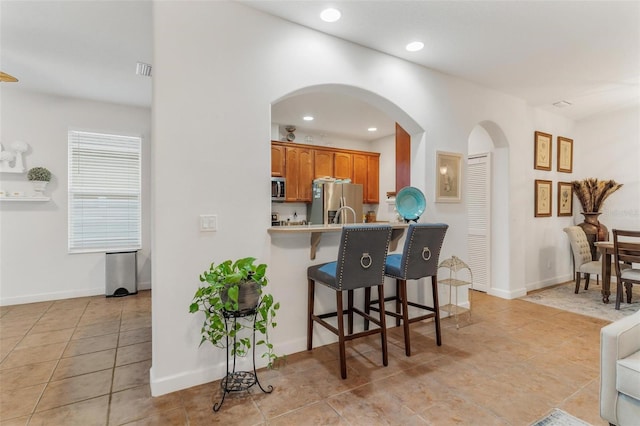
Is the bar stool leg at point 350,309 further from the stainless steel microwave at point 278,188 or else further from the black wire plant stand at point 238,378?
the stainless steel microwave at point 278,188

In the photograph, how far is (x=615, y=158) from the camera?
498cm

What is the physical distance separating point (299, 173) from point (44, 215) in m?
3.78

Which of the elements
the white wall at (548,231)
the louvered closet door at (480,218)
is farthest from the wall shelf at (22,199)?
the white wall at (548,231)

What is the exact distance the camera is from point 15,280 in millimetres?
3992

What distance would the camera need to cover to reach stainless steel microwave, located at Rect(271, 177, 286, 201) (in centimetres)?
526

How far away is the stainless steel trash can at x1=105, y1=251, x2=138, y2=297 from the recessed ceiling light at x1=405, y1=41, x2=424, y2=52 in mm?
4565

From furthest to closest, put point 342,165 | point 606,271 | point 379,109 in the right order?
1. point 342,165
2. point 606,271
3. point 379,109

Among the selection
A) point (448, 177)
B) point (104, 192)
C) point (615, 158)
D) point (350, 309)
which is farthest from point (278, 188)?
point (615, 158)

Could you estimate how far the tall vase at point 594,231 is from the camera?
4758 millimetres

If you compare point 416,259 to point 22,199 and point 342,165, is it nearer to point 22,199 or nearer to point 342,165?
point 342,165

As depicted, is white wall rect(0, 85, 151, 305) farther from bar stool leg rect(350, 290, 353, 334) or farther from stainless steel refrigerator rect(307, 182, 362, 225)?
bar stool leg rect(350, 290, 353, 334)

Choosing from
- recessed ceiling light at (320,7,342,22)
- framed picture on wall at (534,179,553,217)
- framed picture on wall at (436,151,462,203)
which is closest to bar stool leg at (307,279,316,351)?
framed picture on wall at (436,151,462,203)

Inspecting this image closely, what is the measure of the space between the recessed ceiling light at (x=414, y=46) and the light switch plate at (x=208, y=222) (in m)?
2.45

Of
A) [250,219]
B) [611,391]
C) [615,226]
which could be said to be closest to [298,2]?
[250,219]
